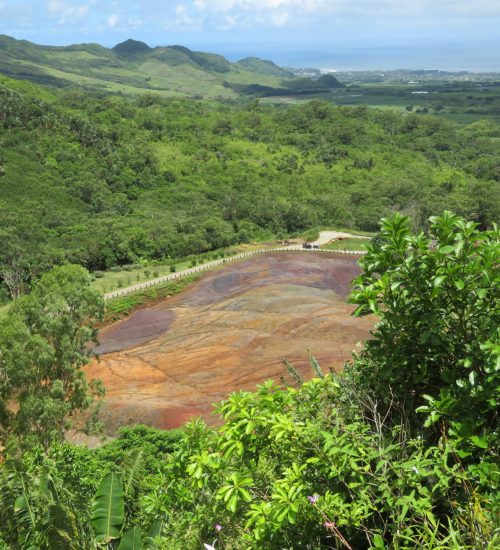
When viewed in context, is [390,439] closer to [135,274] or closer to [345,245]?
[135,274]

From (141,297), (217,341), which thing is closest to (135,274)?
(141,297)

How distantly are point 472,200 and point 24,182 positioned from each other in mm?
49709

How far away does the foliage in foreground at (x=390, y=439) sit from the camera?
448 cm

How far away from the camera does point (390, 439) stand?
520cm

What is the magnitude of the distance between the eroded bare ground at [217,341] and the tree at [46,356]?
3960mm

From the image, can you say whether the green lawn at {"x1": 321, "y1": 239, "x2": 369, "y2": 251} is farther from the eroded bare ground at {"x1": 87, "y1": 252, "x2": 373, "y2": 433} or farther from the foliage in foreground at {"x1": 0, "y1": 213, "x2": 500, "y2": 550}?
the foliage in foreground at {"x1": 0, "y1": 213, "x2": 500, "y2": 550}

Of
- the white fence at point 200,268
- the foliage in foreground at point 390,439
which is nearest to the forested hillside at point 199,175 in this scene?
the white fence at point 200,268

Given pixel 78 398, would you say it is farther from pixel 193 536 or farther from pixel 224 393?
pixel 193 536

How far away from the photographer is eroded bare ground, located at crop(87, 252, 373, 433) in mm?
20688

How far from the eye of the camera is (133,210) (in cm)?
6469

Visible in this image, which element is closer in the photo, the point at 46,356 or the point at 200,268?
the point at 46,356

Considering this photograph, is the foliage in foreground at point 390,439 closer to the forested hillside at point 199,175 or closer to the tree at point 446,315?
the tree at point 446,315

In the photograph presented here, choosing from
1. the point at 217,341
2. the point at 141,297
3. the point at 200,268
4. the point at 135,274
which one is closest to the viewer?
the point at 217,341

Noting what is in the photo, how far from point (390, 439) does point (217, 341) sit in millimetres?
20519
